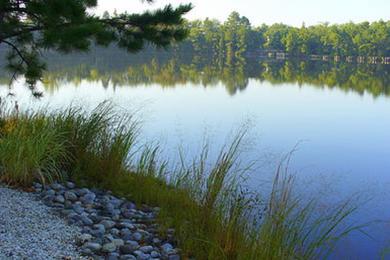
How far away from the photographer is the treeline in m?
80.7

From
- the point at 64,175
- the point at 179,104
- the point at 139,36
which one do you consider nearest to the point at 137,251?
the point at 64,175

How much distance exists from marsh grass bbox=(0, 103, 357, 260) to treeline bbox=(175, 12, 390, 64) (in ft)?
249

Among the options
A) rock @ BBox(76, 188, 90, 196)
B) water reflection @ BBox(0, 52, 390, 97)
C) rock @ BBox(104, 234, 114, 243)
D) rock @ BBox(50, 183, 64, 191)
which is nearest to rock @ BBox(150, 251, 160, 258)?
rock @ BBox(104, 234, 114, 243)

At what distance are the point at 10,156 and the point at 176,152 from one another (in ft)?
16.2

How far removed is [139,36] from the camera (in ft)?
18.7

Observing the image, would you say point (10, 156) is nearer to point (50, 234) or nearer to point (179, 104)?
point (50, 234)

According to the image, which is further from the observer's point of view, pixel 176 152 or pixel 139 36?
pixel 176 152

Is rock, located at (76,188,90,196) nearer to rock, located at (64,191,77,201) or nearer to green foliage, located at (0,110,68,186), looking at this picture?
rock, located at (64,191,77,201)

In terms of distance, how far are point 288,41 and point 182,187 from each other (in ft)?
280

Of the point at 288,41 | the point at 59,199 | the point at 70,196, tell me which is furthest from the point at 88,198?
the point at 288,41

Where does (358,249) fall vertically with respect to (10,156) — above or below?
below

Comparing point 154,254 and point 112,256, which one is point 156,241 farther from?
point 112,256

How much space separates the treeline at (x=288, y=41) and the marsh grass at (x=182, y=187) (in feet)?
249

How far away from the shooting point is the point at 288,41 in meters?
87.1
